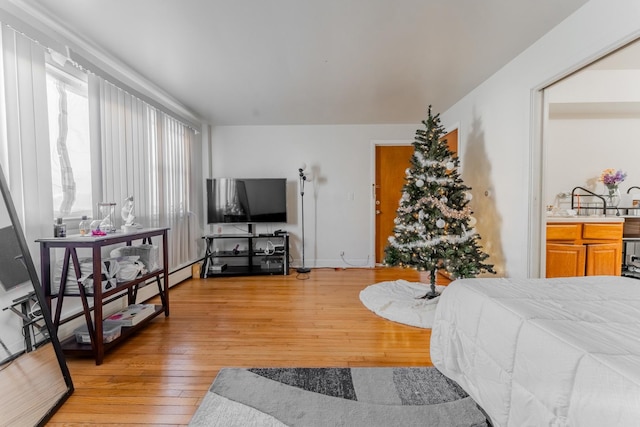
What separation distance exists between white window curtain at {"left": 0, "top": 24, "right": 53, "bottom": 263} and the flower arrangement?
5.61 metres

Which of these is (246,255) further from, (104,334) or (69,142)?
(69,142)

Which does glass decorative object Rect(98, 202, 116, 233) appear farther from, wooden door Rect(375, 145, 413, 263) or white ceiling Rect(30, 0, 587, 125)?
wooden door Rect(375, 145, 413, 263)

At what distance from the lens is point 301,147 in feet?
14.8

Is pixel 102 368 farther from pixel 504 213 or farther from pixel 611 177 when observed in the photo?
pixel 611 177

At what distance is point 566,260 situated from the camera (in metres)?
2.75

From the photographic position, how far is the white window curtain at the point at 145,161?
7.95 feet

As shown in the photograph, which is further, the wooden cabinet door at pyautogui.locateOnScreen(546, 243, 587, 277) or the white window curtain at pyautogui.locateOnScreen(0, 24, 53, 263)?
the wooden cabinet door at pyautogui.locateOnScreen(546, 243, 587, 277)

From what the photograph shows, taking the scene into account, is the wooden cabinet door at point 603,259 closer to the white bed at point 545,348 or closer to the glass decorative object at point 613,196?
the glass decorative object at point 613,196

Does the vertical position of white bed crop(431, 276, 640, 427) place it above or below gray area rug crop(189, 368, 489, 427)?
above

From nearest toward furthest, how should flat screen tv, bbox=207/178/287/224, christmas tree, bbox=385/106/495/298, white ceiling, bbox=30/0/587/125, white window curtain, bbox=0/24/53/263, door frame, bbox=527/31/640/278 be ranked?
white window curtain, bbox=0/24/53/263 → white ceiling, bbox=30/0/587/125 → door frame, bbox=527/31/640/278 → christmas tree, bbox=385/106/495/298 → flat screen tv, bbox=207/178/287/224

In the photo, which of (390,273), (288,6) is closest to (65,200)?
(288,6)

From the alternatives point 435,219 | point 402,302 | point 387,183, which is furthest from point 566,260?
point 387,183

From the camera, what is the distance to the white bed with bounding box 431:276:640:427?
25.7 inches

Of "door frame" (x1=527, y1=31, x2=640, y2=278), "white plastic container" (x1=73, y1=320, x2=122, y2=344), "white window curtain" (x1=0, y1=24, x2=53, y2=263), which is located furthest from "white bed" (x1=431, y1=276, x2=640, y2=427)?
"white window curtain" (x1=0, y1=24, x2=53, y2=263)
